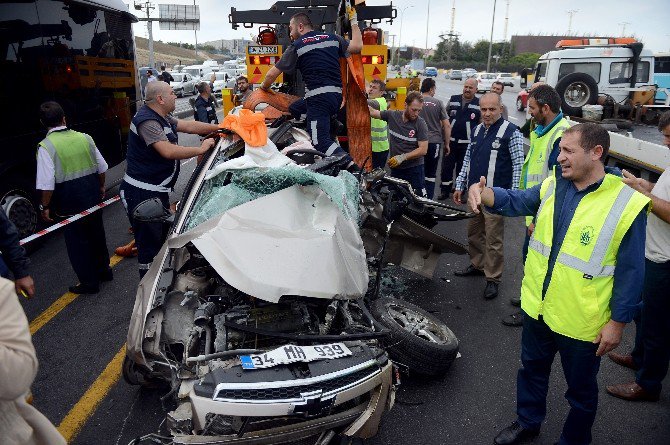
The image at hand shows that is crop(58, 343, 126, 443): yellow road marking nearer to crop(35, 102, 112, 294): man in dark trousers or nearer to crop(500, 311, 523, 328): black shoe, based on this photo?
crop(35, 102, 112, 294): man in dark trousers

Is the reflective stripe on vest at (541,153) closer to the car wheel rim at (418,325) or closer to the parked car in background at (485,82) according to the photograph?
the car wheel rim at (418,325)

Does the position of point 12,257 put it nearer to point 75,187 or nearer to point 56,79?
point 75,187

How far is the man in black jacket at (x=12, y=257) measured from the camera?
2.93 m

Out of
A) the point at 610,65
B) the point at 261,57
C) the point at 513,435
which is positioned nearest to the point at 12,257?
the point at 513,435

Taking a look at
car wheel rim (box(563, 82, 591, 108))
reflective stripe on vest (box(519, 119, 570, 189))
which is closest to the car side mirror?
reflective stripe on vest (box(519, 119, 570, 189))

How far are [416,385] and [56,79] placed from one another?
20.0 feet

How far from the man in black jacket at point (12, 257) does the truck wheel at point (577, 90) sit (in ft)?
31.9

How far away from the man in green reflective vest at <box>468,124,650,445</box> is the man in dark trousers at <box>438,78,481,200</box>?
15.8ft

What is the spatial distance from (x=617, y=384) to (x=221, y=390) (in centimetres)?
297

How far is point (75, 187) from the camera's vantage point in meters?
4.62

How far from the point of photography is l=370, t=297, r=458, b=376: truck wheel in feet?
10.7

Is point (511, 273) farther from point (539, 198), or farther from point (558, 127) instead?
point (539, 198)

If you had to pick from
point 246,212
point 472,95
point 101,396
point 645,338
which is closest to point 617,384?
point 645,338

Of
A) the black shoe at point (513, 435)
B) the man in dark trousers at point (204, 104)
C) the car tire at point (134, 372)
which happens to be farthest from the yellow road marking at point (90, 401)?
the man in dark trousers at point (204, 104)
